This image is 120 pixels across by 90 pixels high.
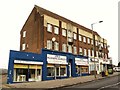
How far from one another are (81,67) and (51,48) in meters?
10.2

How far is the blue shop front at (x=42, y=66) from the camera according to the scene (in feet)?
79.5

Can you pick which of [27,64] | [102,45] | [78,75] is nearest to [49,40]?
[27,64]

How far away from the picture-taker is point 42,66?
28578 millimetres

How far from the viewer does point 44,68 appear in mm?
28797

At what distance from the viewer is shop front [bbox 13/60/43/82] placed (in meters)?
24.5

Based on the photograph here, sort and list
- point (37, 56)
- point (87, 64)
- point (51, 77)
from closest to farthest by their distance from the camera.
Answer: point (37, 56) < point (51, 77) < point (87, 64)

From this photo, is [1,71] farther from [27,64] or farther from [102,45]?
[102,45]

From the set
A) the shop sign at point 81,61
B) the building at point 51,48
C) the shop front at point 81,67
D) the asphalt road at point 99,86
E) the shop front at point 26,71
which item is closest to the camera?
the asphalt road at point 99,86

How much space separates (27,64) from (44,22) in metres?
8.76

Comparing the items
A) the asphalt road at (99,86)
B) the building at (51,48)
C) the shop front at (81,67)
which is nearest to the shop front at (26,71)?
the building at (51,48)

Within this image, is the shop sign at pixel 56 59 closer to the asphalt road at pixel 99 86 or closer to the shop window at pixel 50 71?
the shop window at pixel 50 71

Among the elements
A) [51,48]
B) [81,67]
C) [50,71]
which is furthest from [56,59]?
[81,67]

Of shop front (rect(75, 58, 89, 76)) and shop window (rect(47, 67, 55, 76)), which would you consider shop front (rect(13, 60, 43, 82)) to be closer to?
shop window (rect(47, 67, 55, 76))

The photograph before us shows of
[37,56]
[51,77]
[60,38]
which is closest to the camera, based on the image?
[37,56]
